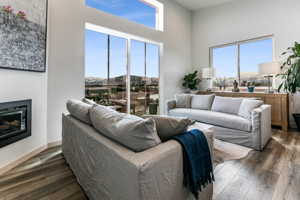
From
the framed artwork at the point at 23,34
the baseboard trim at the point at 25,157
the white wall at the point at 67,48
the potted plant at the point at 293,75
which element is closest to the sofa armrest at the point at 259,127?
the potted plant at the point at 293,75

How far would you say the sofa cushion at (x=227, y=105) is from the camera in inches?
126

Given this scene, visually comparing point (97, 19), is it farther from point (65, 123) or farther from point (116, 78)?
point (65, 123)

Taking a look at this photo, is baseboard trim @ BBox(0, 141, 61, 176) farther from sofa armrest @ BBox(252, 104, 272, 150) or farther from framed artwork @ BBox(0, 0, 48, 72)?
sofa armrest @ BBox(252, 104, 272, 150)

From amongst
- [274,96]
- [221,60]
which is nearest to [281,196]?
[274,96]

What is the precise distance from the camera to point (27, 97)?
7.50 ft

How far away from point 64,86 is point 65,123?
3.59 feet

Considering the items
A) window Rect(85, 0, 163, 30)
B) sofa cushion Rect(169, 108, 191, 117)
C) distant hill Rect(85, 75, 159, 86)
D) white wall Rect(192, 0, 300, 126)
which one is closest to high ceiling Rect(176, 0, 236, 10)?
white wall Rect(192, 0, 300, 126)

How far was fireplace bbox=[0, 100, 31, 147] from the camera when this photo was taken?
1.95 meters

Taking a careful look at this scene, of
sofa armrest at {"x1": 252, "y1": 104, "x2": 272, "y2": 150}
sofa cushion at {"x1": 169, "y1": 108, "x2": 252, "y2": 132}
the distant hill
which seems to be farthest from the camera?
the distant hill

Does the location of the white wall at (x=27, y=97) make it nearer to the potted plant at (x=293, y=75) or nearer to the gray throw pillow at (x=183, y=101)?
the gray throw pillow at (x=183, y=101)

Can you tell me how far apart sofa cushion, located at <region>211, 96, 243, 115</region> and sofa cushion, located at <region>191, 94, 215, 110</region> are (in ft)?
0.44

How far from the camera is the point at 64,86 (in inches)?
115

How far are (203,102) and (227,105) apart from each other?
583 mm

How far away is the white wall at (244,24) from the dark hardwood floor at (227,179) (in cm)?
317
